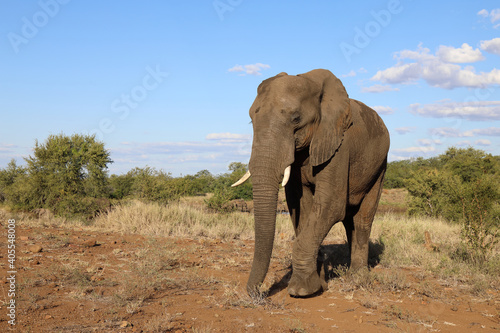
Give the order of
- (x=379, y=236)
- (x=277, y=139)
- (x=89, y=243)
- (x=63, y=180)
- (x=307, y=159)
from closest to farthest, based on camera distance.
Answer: (x=277, y=139) < (x=307, y=159) < (x=89, y=243) < (x=379, y=236) < (x=63, y=180)

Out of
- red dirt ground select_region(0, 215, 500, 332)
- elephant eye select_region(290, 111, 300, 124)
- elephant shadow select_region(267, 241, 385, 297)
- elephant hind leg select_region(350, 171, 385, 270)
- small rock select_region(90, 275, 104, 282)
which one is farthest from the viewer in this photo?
elephant hind leg select_region(350, 171, 385, 270)

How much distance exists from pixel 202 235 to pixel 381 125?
6.44m

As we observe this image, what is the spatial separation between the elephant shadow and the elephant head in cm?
118

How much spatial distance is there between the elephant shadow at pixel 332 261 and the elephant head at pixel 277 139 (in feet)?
3.88

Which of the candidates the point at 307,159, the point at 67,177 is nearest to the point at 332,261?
the point at 307,159

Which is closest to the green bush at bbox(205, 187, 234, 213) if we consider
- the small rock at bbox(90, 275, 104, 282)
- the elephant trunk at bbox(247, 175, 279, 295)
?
the small rock at bbox(90, 275, 104, 282)

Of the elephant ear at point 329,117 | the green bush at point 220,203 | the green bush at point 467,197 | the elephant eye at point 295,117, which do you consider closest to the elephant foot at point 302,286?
the elephant ear at point 329,117

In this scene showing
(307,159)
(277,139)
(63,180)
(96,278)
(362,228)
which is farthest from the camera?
(63,180)

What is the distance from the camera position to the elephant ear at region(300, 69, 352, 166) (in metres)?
5.81

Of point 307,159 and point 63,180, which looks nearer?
point 307,159

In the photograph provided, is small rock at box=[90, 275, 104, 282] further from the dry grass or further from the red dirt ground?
the dry grass

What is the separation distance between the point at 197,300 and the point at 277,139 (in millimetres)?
2322

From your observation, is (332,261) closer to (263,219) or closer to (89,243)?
(263,219)

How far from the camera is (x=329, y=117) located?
5.96 meters
